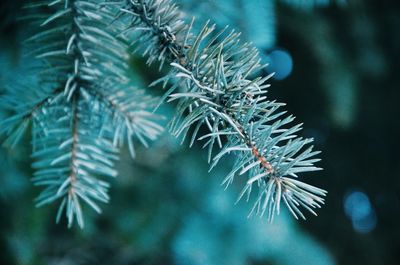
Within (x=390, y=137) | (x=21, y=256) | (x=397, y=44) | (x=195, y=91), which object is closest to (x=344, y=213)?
(x=390, y=137)

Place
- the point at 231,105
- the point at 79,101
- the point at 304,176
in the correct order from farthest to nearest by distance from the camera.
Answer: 1. the point at 304,176
2. the point at 79,101
3. the point at 231,105

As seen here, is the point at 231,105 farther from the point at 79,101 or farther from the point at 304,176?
the point at 304,176

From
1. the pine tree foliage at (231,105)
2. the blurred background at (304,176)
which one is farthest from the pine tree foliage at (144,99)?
the blurred background at (304,176)

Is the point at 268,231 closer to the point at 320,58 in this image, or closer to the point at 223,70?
the point at 320,58

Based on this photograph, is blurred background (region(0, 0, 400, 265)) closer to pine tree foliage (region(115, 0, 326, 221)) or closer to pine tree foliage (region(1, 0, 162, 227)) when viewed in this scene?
pine tree foliage (region(1, 0, 162, 227))

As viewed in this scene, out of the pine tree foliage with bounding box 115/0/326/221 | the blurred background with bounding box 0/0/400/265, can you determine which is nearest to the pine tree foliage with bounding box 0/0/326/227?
the pine tree foliage with bounding box 115/0/326/221

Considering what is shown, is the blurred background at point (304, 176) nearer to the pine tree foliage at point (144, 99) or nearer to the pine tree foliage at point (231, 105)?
the pine tree foliage at point (144, 99)

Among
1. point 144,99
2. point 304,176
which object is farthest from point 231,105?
point 304,176
